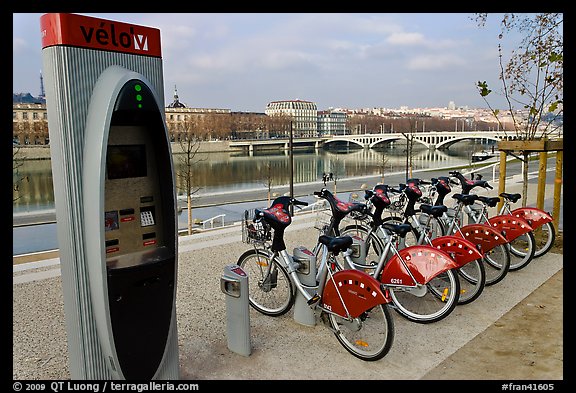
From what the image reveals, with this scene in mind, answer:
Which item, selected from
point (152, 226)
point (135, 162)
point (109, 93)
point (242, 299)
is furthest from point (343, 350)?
point (109, 93)

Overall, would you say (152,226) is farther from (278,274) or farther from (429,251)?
(429,251)

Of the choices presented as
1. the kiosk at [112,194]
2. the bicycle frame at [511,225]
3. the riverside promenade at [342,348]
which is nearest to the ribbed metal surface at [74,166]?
the kiosk at [112,194]

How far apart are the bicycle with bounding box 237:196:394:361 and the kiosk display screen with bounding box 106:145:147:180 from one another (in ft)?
4.55

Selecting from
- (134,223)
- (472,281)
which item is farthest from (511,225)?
(134,223)

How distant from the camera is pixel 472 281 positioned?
178 inches

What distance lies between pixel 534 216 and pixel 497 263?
103 cm

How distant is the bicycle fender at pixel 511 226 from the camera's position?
5.05 metres

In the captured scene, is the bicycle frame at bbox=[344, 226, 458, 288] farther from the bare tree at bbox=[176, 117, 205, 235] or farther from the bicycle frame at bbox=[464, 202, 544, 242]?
the bare tree at bbox=[176, 117, 205, 235]

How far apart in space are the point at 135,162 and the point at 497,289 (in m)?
3.93

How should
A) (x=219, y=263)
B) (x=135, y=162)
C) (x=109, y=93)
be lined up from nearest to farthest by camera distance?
(x=109, y=93), (x=135, y=162), (x=219, y=263)

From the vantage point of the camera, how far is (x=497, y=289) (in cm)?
466

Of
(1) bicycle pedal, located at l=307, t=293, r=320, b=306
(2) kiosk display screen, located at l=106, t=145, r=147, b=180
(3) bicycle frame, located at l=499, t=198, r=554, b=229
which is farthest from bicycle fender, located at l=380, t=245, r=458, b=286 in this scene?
(3) bicycle frame, located at l=499, t=198, r=554, b=229

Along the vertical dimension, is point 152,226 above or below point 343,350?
above

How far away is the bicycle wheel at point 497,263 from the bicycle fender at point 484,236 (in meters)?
0.13
